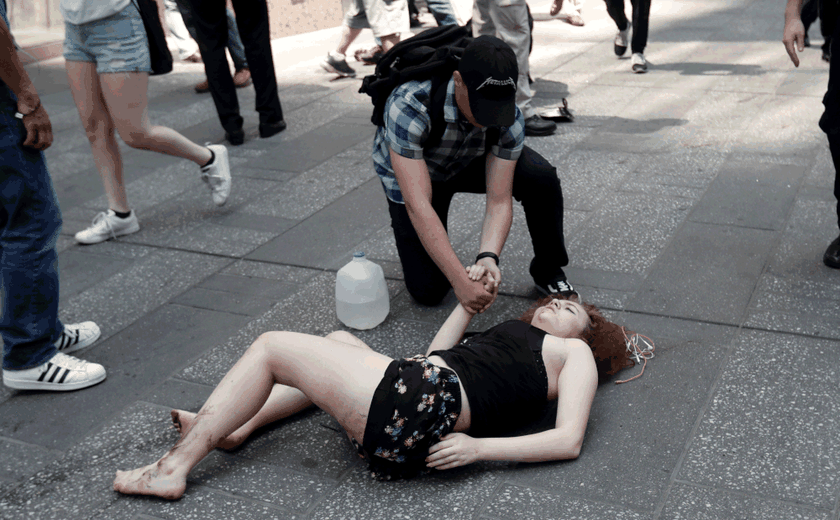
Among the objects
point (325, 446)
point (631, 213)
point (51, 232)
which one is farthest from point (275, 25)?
point (325, 446)

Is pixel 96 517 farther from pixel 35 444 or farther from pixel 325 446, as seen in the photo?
pixel 325 446

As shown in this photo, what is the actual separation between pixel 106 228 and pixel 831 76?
3.61m

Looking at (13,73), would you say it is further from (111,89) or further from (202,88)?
(202,88)

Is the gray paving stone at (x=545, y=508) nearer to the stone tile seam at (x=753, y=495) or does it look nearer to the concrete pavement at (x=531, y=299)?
the concrete pavement at (x=531, y=299)

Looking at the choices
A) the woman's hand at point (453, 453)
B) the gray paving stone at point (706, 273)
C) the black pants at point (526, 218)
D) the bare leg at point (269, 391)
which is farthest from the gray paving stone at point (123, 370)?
the gray paving stone at point (706, 273)

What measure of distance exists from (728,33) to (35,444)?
7978 millimetres

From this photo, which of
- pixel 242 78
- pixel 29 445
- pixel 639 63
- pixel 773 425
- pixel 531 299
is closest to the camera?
pixel 773 425

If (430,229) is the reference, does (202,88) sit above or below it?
below

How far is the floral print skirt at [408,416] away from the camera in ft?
7.25

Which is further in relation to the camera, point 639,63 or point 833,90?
point 639,63

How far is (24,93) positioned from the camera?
2617 mm

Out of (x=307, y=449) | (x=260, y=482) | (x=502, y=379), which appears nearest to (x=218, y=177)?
(x=307, y=449)

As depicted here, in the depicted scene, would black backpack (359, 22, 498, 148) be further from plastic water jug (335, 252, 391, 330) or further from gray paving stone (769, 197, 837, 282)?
gray paving stone (769, 197, 837, 282)

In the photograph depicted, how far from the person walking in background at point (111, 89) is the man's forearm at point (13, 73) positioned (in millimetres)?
1257
